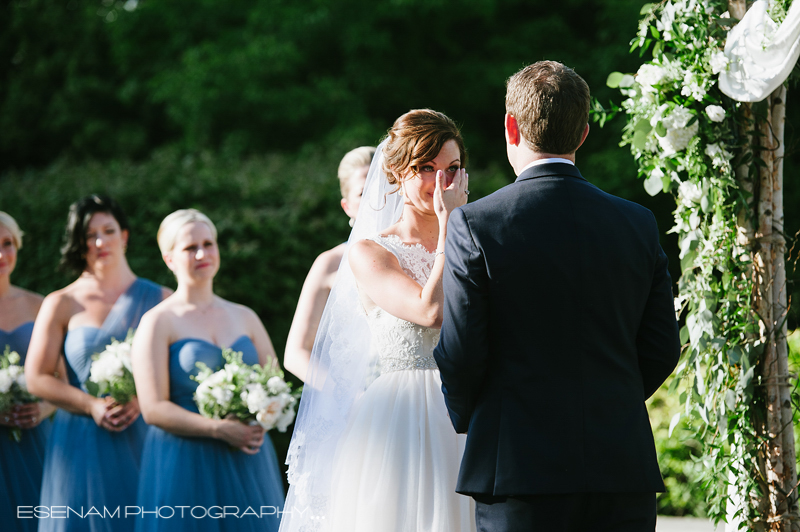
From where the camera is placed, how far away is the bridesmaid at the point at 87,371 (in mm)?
4195

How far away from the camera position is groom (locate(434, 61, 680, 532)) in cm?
194

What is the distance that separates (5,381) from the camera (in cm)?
435

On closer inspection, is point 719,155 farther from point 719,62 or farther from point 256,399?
point 256,399

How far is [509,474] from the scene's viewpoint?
1.93 meters

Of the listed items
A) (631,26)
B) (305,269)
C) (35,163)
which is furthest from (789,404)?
(35,163)

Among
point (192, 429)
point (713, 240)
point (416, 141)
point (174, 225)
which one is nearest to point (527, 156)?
point (416, 141)

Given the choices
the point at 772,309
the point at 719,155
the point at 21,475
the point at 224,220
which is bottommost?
the point at 21,475

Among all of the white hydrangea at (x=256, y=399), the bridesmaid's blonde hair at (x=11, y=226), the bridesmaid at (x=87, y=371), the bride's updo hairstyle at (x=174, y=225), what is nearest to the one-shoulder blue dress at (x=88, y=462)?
the bridesmaid at (x=87, y=371)

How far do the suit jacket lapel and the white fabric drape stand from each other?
47.7 inches

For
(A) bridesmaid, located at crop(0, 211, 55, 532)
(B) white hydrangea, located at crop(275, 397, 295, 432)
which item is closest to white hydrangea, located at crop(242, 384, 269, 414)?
(B) white hydrangea, located at crop(275, 397, 295, 432)

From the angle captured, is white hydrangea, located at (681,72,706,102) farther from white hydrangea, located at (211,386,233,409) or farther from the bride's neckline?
white hydrangea, located at (211,386,233,409)

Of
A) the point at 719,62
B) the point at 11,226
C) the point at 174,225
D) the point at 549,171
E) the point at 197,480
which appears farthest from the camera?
the point at 11,226

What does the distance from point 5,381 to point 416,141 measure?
309 cm

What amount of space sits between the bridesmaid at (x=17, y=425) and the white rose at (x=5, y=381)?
163mm
